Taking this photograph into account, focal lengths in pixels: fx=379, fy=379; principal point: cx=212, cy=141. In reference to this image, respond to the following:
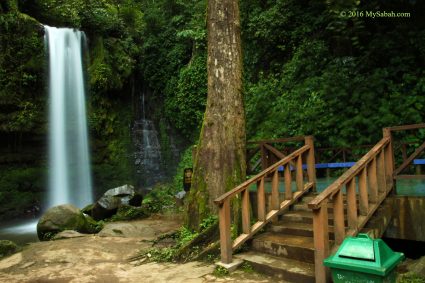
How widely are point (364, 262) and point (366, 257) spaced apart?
44 mm

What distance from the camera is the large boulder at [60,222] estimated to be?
31.4 ft

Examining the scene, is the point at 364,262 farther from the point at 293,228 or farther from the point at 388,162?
the point at 388,162

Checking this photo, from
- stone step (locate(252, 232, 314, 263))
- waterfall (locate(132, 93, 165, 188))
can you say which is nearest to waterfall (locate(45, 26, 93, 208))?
waterfall (locate(132, 93, 165, 188))

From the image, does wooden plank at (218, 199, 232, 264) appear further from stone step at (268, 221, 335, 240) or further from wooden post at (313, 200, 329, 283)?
wooden post at (313, 200, 329, 283)

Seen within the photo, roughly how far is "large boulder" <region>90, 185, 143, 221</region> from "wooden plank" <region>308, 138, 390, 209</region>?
28.7 feet

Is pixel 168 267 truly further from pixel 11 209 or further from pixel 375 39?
pixel 11 209

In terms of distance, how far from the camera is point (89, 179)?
16703 millimetres

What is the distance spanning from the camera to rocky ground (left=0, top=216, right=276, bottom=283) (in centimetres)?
543

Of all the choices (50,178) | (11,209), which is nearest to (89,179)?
(50,178)

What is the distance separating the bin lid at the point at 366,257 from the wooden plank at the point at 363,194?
217cm

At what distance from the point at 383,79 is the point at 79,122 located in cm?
1230

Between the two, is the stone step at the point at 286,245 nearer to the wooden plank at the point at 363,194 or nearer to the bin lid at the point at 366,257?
the wooden plank at the point at 363,194

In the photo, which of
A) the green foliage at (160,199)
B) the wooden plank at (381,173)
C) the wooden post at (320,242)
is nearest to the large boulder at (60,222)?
the green foliage at (160,199)

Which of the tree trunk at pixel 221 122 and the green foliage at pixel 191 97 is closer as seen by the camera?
the tree trunk at pixel 221 122
